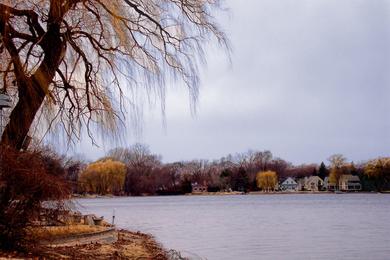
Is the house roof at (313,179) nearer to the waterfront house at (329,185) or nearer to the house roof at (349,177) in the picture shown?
the waterfront house at (329,185)

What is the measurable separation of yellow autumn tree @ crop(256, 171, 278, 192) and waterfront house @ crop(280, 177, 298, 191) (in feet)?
31.1

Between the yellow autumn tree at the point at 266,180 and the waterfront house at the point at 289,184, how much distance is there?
31.1 ft

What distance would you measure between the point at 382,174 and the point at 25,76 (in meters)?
99.3

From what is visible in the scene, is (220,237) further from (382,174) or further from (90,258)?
(382,174)

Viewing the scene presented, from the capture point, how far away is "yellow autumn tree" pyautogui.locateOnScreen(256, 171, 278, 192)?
118m

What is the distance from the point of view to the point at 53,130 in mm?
10836

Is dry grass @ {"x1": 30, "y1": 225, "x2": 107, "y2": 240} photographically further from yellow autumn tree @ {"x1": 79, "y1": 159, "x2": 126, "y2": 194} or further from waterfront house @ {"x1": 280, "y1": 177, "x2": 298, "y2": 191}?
waterfront house @ {"x1": 280, "y1": 177, "x2": 298, "y2": 191}

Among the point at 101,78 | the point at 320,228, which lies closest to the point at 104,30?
the point at 101,78

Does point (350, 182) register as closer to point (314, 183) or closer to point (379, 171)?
point (314, 183)

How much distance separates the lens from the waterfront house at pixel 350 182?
382 ft

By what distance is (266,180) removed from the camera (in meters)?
120

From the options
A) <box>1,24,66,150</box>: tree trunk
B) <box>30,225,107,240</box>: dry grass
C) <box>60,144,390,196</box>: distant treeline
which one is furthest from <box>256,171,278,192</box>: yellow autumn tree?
<box>1,24,66,150</box>: tree trunk

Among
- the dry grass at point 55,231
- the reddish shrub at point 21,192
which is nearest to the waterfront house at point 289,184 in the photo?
the dry grass at point 55,231

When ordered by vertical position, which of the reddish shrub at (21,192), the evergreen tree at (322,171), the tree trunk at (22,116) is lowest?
the reddish shrub at (21,192)
